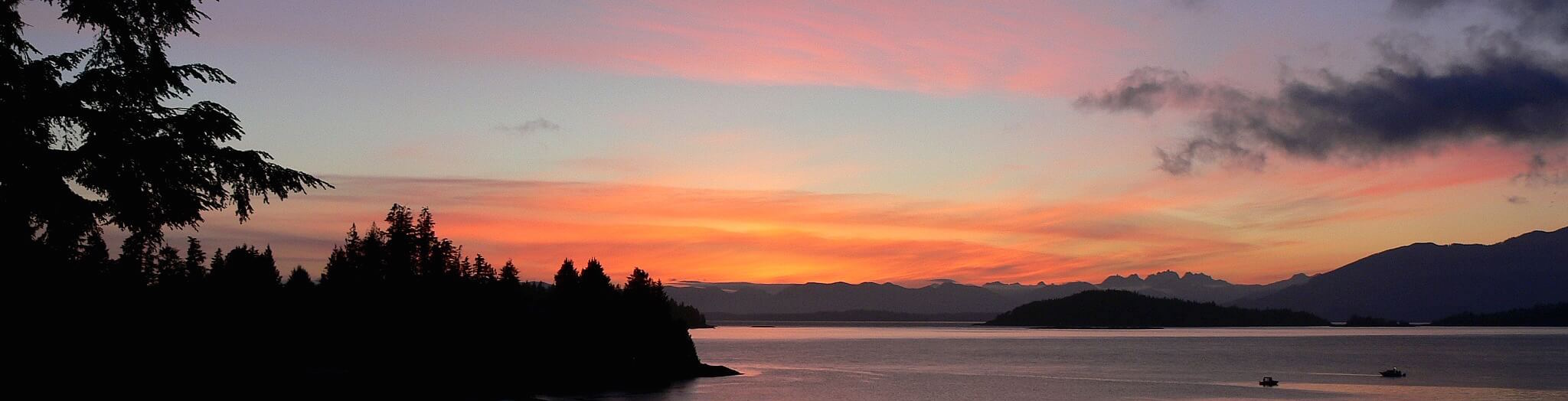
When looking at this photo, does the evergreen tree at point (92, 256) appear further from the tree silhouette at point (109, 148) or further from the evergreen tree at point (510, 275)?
the evergreen tree at point (510, 275)

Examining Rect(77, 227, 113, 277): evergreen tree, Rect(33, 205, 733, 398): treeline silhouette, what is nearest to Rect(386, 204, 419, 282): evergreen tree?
Rect(33, 205, 733, 398): treeline silhouette

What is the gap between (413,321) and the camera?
→ 11138 centimetres

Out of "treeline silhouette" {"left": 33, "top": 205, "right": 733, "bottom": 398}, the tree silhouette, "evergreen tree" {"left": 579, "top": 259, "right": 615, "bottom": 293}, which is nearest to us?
the tree silhouette

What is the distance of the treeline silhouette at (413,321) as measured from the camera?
101 m

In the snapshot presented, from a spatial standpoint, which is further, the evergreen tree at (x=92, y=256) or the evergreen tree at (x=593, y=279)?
the evergreen tree at (x=593, y=279)

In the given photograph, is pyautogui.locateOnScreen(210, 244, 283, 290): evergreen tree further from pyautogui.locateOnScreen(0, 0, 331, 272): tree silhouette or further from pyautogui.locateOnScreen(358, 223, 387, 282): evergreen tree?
pyautogui.locateOnScreen(0, 0, 331, 272): tree silhouette

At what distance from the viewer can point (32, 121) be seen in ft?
37.1

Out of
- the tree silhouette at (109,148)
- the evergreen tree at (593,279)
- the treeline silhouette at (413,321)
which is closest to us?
the tree silhouette at (109,148)

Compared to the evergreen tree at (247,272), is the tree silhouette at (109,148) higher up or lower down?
lower down

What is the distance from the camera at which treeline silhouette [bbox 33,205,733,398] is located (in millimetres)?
101375

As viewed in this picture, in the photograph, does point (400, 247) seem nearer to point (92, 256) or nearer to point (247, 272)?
point (247, 272)

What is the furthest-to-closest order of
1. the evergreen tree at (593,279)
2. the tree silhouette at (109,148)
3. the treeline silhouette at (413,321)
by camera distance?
the evergreen tree at (593,279) → the treeline silhouette at (413,321) → the tree silhouette at (109,148)

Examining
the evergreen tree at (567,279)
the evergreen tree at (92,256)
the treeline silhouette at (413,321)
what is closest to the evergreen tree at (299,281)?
the treeline silhouette at (413,321)

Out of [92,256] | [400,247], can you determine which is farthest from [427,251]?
[92,256]
